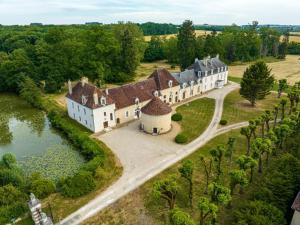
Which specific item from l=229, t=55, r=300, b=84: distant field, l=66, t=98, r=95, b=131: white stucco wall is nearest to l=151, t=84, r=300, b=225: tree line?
l=66, t=98, r=95, b=131: white stucco wall

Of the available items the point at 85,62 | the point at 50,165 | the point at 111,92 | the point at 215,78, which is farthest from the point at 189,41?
the point at 50,165

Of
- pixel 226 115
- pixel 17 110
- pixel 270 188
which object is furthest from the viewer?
pixel 17 110

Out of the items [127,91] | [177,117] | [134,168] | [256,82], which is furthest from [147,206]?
[256,82]

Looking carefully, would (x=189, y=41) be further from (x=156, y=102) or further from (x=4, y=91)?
(x=4, y=91)

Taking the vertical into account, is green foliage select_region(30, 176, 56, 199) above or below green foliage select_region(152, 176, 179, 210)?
below

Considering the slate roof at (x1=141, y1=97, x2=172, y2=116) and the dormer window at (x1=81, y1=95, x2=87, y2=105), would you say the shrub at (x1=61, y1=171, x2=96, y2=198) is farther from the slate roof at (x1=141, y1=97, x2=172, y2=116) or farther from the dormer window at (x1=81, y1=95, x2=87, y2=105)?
the dormer window at (x1=81, y1=95, x2=87, y2=105)

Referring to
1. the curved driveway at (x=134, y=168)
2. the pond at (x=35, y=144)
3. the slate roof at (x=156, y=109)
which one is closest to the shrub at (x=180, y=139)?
the curved driveway at (x=134, y=168)
